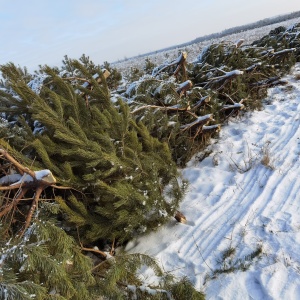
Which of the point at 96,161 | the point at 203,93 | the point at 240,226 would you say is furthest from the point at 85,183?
the point at 203,93

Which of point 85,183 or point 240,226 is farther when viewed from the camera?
point 240,226

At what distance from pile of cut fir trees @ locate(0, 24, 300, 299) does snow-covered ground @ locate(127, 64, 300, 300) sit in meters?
0.27

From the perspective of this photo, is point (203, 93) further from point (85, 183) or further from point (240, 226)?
point (85, 183)

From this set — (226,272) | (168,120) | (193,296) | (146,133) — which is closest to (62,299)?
(193,296)

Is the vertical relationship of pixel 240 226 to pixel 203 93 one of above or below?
below

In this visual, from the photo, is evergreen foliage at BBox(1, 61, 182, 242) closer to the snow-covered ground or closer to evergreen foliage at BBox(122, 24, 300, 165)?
the snow-covered ground

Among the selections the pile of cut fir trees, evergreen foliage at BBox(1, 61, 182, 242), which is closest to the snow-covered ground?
the pile of cut fir trees

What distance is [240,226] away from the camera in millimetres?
2947

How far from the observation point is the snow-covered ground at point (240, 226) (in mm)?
2359

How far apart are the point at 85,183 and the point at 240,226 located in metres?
1.67

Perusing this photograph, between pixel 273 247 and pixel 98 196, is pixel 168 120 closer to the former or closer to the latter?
pixel 98 196

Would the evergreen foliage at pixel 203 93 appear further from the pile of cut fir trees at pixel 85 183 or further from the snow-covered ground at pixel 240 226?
the snow-covered ground at pixel 240 226

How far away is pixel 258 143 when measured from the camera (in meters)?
4.69

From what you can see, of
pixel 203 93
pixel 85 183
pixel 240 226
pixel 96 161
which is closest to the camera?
pixel 96 161
